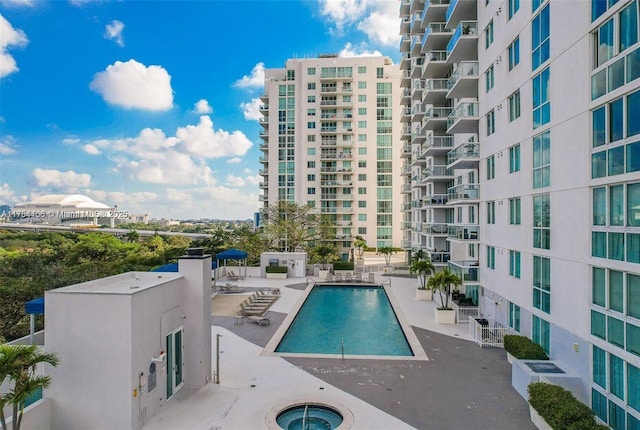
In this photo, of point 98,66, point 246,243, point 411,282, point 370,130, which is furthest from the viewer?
point 370,130

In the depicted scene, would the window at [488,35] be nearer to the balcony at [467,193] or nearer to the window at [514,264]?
the balcony at [467,193]

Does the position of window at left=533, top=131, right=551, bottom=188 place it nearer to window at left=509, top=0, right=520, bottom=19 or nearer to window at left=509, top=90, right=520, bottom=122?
window at left=509, top=90, right=520, bottom=122

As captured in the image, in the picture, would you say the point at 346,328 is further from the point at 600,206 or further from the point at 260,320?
the point at 600,206

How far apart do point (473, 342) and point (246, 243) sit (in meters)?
27.0

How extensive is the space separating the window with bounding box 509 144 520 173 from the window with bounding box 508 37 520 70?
3406mm

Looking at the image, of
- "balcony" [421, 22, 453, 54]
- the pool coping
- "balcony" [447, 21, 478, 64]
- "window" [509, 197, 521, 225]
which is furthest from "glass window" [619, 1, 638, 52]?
"balcony" [421, 22, 453, 54]

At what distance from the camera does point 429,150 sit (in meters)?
26.7

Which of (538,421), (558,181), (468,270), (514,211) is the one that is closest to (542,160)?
(558,181)

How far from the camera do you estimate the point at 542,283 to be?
12.7 meters

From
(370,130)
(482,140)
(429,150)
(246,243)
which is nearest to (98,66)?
(246,243)

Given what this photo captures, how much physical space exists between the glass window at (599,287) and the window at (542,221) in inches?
103

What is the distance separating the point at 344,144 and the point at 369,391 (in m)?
45.6

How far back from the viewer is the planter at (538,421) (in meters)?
8.58

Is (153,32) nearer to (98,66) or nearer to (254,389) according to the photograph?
(98,66)
